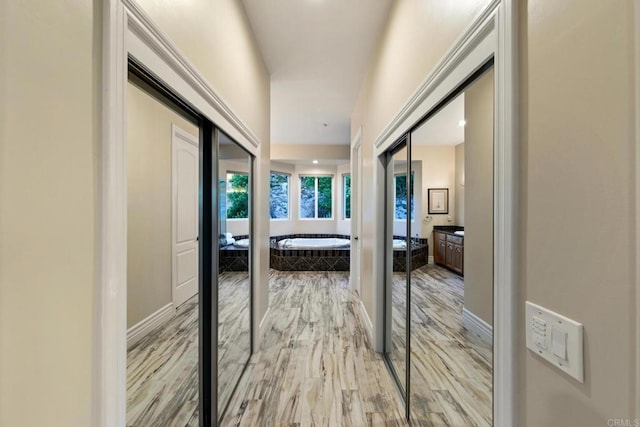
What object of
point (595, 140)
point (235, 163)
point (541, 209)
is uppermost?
point (235, 163)

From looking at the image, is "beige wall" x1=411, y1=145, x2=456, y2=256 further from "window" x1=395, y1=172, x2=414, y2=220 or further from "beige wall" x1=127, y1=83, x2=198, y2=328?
"beige wall" x1=127, y1=83, x2=198, y2=328

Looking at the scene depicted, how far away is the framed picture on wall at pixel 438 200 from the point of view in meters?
1.53

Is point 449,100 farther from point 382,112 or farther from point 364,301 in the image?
point 364,301

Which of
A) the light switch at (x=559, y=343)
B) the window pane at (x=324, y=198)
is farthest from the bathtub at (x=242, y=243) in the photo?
the window pane at (x=324, y=198)

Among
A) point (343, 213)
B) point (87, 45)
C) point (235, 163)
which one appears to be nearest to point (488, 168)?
point (87, 45)

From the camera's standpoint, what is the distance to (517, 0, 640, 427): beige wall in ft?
1.56

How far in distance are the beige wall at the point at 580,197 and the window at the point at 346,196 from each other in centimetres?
718

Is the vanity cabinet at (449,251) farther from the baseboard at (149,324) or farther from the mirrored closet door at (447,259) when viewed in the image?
the baseboard at (149,324)

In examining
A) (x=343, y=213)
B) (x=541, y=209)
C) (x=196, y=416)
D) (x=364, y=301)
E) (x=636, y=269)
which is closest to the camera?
(x=636, y=269)

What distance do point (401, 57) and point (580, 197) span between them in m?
1.58

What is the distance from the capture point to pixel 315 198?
26.6ft

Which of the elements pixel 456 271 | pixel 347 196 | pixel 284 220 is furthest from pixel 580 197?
pixel 284 220

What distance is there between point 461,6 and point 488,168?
0.62 meters

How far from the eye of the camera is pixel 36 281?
0.54 m
